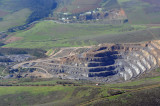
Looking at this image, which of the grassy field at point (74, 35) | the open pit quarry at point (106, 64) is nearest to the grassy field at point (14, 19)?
the grassy field at point (74, 35)

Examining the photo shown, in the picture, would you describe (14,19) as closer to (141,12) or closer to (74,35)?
(74,35)

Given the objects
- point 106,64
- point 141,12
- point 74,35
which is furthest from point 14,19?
point 106,64

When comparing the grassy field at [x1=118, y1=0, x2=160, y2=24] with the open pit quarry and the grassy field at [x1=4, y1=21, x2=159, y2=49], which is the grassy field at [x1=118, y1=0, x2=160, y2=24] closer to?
the grassy field at [x1=4, y1=21, x2=159, y2=49]

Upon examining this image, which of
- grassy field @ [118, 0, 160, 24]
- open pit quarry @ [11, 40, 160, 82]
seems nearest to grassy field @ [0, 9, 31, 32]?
open pit quarry @ [11, 40, 160, 82]

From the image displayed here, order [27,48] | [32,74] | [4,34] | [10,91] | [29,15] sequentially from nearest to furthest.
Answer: [10,91] < [32,74] < [27,48] < [4,34] < [29,15]

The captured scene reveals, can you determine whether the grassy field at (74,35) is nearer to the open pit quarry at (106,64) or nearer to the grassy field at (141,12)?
the grassy field at (141,12)

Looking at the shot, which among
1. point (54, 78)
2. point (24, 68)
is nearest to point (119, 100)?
point (54, 78)

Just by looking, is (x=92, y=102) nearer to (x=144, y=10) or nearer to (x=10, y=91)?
(x=10, y=91)

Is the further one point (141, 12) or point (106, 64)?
point (141, 12)
